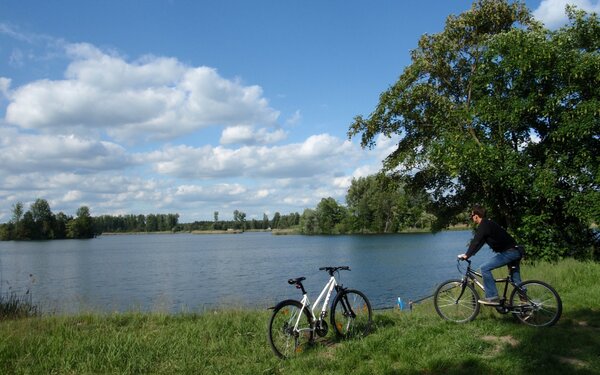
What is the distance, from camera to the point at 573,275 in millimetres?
10898

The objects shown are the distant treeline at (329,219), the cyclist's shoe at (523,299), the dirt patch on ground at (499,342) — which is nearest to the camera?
the dirt patch on ground at (499,342)

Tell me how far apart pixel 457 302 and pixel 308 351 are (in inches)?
109

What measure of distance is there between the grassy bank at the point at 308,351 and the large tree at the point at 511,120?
7001 mm

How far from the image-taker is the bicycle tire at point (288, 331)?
639 cm

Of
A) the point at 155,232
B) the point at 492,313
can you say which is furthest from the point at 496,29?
the point at 155,232

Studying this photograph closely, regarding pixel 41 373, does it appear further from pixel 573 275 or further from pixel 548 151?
pixel 548 151

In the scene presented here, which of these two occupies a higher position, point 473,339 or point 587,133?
point 587,133

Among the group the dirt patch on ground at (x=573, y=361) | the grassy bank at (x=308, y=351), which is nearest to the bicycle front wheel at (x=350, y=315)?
the grassy bank at (x=308, y=351)

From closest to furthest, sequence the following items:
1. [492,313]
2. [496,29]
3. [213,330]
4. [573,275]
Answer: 1. [213,330]
2. [492,313]
3. [573,275]
4. [496,29]

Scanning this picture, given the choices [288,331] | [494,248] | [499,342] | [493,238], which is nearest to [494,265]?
[494,248]

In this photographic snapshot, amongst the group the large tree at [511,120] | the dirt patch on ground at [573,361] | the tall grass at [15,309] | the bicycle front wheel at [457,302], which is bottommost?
A: the dirt patch on ground at [573,361]

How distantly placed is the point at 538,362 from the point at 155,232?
636 ft

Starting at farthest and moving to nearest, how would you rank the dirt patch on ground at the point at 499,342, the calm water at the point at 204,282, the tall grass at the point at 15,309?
the calm water at the point at 204,282 → the tall grass at the point at 15,309 → the dirt patch on ground at the point at 499,342

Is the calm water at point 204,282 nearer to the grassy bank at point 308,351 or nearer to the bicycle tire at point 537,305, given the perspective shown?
the grassy bank at point 308,351
